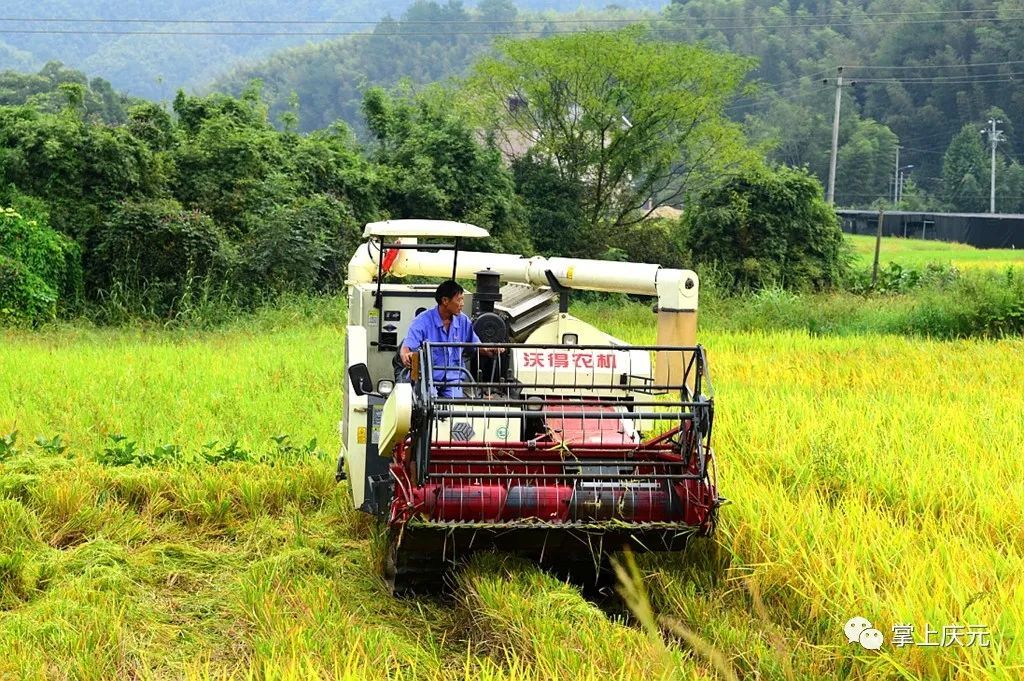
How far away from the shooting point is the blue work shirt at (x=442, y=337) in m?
6.84

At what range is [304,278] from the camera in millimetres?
20156

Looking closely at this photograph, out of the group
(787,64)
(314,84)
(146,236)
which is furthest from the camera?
(314,84)

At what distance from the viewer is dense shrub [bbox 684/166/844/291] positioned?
2583cm

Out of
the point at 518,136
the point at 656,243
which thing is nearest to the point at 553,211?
the point at 656,243

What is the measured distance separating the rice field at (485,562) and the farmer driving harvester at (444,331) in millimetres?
1157

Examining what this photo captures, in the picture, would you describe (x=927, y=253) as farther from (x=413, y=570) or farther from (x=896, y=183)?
(x=413, y=570)

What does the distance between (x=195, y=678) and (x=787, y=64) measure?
77532 millimetres

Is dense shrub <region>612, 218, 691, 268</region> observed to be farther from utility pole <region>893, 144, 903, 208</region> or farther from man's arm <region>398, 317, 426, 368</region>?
utility pole <region>893, 144, 903, 208</region>

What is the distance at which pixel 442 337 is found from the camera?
7.05m

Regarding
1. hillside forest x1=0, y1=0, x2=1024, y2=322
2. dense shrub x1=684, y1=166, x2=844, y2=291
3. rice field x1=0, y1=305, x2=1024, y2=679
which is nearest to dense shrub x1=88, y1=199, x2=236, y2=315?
hillside forest x1=0, y1=0, x2=1024, y2=322

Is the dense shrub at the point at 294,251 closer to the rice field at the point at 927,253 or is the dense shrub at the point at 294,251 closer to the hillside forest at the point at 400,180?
the hillside forest at the point at 400,180

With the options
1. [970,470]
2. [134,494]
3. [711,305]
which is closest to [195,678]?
[134,494]

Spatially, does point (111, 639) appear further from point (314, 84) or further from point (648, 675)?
point (314, 84)

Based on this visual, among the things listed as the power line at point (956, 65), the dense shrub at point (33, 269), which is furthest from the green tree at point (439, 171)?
the power line at point (956, 65)
